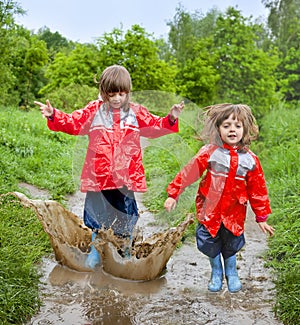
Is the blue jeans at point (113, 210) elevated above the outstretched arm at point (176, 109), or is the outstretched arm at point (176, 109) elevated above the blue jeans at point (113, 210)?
the outstretched arm at point (176, 109)

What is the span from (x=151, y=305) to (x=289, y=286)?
0.98m

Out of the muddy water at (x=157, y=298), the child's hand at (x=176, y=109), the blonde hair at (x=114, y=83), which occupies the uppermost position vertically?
the blonde hair at (x=114, y=83)

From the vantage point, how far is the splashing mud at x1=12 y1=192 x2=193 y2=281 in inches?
159

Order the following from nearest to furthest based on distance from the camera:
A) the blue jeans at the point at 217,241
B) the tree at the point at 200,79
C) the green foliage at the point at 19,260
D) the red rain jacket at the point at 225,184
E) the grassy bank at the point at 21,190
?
the green foliage at the point at 19,260 < the grassy bank at the point at 21,190 < the red rain jacket at the point at 225,184 < the blue jeans at the point at 217,241 < the tree at the point at 200,79

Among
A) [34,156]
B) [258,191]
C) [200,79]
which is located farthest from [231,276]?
[200,79]

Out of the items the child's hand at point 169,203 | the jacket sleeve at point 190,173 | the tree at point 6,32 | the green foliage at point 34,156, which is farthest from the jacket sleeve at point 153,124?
the tree at point 6,32

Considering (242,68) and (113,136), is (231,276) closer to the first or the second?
(113,136)

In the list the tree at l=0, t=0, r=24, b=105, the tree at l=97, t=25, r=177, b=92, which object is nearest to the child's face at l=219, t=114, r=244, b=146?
the tree at l=97, t=25, r=177, b=92

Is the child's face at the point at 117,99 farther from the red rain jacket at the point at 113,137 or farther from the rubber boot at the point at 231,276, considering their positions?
the rubber boot at the point at 231,276

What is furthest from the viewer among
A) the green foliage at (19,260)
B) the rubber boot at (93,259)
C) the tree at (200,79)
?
the tree at (200,79)

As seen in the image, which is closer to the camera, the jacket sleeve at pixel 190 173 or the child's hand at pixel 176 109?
the jacket sleeve at pixel 190 173

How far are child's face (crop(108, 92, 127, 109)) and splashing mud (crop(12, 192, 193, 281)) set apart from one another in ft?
3.11

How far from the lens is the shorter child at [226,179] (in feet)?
12.0

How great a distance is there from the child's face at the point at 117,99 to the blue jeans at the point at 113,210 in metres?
0.62
